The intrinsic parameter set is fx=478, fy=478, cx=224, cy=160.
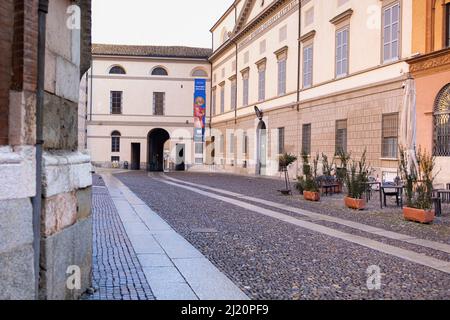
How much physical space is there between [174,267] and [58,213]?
2.25m

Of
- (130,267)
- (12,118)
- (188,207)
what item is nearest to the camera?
(12,118)

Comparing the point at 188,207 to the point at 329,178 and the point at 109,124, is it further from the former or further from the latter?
the point at 109,124

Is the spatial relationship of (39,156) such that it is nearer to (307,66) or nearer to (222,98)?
(307,66)

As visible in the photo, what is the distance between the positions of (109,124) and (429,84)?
3420 cm

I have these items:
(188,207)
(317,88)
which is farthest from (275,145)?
(188,207)

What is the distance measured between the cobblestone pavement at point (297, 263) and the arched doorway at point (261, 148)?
21482 millimetres

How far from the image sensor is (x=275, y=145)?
29.2 metres

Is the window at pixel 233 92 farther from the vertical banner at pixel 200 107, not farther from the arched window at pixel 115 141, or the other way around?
the arched window at pixel 115 141

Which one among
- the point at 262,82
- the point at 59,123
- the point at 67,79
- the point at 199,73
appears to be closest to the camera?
the point at 59,123

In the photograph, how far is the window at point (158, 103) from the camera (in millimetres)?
45219

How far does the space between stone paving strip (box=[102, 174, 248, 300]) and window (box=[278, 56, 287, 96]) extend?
20111mm

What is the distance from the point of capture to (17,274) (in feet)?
10.3

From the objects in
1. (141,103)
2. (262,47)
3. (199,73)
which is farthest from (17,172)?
(199,73)

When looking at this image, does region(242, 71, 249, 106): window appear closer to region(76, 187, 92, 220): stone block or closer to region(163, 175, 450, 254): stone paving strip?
region(163, 175, 450, 254): stone paving strip
